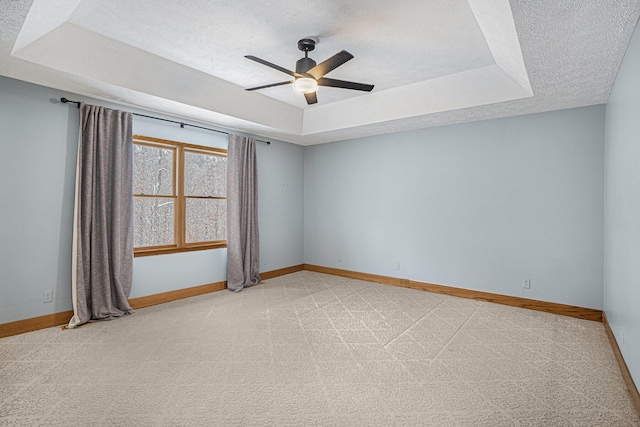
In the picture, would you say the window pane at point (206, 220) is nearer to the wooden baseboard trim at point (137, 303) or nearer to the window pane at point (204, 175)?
the window pane at point (204, 175)

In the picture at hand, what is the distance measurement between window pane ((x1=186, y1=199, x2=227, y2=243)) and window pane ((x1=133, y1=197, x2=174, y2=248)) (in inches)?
10.9

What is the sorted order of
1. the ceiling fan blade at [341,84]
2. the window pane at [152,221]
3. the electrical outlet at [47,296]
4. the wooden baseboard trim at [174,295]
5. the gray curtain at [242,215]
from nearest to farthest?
the ceiling fan blade at [341,84] → the electrical outlet at [47,296] → the wooden baseboard trim at [174,295] → the window pane at [152,221] → the gray curtain at [242,215]

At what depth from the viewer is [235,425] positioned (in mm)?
1917

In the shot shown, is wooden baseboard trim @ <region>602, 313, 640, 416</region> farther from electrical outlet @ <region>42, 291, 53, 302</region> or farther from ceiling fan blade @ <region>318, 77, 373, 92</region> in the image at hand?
electrical outlet @ <region>42, 291, 53, 302</region>

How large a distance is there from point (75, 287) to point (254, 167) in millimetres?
2792

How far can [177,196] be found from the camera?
4.55 m

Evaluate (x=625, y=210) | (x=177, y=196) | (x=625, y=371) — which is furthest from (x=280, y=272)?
(x=625, y=210)

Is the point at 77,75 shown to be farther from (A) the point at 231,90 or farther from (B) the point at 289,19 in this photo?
(B) the point at 289,19

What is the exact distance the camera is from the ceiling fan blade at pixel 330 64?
109 inches

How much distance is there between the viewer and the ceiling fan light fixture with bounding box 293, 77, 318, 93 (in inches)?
122

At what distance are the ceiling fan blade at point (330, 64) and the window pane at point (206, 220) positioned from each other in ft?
8.71

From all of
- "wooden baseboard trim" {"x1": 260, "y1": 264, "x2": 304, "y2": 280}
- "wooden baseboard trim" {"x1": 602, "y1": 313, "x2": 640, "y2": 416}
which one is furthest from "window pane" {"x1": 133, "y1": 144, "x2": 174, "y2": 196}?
"wooden baseboard trim" {"x1": 602, "y1": 313, "x2": 640, "y2": 416}

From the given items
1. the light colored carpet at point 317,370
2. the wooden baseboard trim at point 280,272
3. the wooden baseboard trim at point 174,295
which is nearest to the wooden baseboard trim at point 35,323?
the light colored carpet at point 317,370

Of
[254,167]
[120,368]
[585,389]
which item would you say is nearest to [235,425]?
[120,368]
